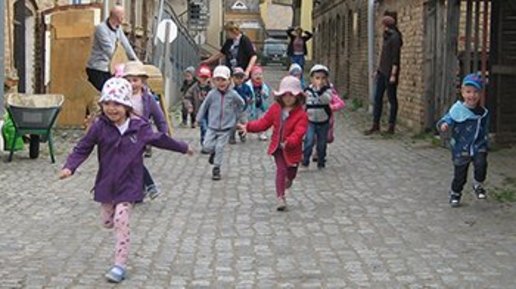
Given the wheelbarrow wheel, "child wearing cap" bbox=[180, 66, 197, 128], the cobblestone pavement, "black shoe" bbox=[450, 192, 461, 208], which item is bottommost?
the cobblestone pavement

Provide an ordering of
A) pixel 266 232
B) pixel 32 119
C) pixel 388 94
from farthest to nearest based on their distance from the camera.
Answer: pixel 388 94 < pixel 32 119 < pixel 266 232

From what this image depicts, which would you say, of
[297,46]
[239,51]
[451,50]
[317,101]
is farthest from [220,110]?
[297,46]

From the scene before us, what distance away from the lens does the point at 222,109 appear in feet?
40.4

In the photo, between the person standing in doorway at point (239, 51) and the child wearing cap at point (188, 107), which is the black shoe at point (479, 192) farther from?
the child wearing cap at point (188, 107)

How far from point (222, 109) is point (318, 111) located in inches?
50.4

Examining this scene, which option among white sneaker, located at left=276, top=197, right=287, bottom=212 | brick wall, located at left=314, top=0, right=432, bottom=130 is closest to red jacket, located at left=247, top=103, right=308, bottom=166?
white sneaker, located at left=276, top=197, right=287, bottom=212

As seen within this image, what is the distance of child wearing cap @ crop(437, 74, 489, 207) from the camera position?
32.4 ft

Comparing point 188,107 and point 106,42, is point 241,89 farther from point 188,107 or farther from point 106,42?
point 106,42

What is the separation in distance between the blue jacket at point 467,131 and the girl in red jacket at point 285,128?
1419 millimetres

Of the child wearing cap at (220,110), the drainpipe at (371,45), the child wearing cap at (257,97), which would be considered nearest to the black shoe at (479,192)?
the child wearing cap at (220,110)

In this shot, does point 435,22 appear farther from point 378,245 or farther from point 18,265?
point 18,265

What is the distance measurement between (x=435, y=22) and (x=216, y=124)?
18.2ft

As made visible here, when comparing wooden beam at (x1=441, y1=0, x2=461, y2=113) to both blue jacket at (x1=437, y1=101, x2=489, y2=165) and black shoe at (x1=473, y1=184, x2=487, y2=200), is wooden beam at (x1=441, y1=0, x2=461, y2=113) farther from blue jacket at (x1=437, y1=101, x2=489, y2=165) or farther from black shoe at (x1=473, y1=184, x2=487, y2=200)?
blue jacket at (x1=437, y1=101, x2=489, y2=165)

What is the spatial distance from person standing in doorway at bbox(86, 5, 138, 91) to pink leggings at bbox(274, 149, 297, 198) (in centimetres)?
397
